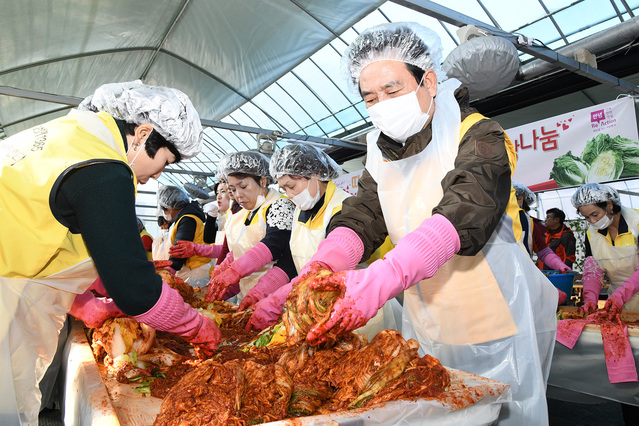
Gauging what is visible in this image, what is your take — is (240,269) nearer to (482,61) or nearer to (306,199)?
(306,199)

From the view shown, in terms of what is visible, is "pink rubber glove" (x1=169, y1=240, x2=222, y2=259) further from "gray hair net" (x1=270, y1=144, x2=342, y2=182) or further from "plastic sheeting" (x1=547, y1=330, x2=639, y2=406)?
"plastic sheeting" (x1=547, y1=330, x2=639, y2=406)

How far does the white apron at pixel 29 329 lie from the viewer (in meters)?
1.42

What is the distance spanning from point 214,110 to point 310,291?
517 inches

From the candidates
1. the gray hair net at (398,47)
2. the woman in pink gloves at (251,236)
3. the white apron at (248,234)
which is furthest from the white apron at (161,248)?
the gray hair net at (398,47)

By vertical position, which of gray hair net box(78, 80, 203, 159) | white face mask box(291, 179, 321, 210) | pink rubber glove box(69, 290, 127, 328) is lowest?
pink rubber glove box(69, 290, 127, 328)

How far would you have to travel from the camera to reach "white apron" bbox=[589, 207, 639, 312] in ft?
15.1

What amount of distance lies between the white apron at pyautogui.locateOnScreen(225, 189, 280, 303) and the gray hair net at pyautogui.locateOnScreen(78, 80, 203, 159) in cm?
217

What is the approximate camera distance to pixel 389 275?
1301 mm

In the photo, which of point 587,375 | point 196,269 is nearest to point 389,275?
point 587,375

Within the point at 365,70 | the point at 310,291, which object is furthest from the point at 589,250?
the point at 310,291

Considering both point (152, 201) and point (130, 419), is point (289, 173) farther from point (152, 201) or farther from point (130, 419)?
point (152, 201)

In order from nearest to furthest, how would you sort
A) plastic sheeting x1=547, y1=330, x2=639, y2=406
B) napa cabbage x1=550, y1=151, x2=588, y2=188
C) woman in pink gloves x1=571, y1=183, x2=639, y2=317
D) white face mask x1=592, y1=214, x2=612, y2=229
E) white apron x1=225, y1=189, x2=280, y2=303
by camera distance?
plastic sheeting x1=547, y1=330, x2=639, y2=406 → white apron x1=225, y1=189, x2=280, y2=303 → woman in pink gloves x1=571, y1=183, x2=639, y2=317 → white face mask x1=592, y1=214, x2=612, y2=229 → napa cabbage x1=550, y1=151, x2=588, y2=188

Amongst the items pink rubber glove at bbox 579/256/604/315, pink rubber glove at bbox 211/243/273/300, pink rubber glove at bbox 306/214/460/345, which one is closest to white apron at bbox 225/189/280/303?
pink rubber glove at bbox 211/243/273/300

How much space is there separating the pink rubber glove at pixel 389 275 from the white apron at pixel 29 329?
100 centimetres
